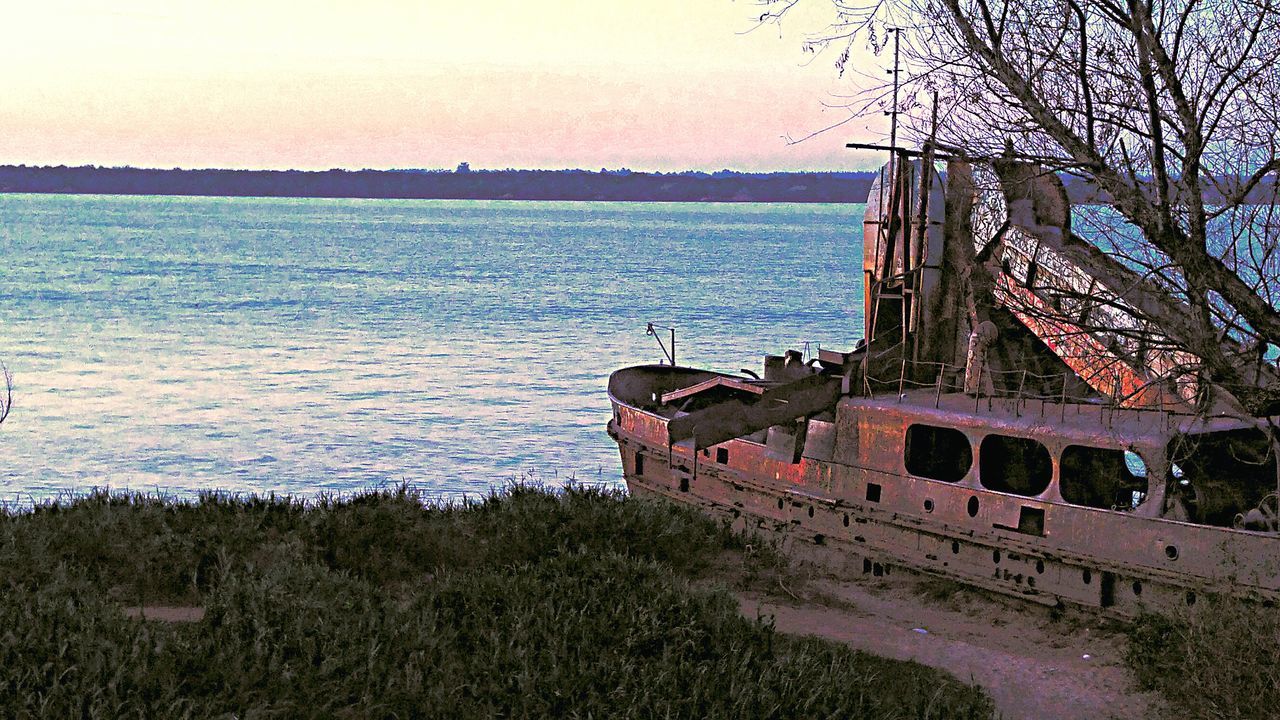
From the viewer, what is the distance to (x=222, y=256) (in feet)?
472

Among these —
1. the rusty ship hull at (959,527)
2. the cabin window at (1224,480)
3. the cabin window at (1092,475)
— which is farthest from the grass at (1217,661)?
the cabin window at (1092,475)

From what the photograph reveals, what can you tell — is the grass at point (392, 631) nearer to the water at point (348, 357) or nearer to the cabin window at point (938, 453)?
the cabin window at point (938, 453)

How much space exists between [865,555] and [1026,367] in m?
4.13

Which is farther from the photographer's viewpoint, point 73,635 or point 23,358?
point 23,358

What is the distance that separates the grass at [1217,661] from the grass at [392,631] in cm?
198

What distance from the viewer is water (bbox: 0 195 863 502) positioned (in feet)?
122

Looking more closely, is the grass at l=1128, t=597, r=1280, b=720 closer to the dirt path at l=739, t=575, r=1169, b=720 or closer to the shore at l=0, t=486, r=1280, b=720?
the shore at l=0, t=486, r=1280, b=720

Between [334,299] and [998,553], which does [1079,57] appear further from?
[334,299]

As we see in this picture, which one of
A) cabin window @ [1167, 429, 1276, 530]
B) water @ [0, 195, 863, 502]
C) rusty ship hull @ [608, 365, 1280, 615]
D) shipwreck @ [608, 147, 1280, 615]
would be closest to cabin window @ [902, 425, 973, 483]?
shipwreck @ [608, 147, 1280, 615]

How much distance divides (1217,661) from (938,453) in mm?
7386

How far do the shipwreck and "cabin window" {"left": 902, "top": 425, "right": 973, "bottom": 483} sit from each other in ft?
0.10

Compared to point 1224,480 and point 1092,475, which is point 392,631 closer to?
point 1092,475

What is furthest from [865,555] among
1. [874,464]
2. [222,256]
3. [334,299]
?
[222,256]

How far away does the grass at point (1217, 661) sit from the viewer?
37.1 feet
